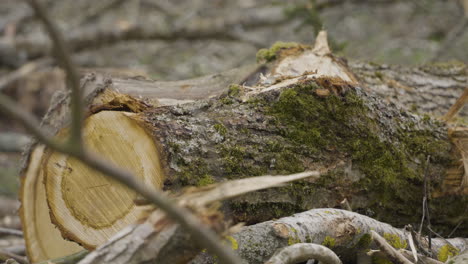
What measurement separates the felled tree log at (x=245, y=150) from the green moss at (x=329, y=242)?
0.29 meters

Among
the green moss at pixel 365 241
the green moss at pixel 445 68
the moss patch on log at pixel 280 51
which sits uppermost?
the moss patch on log at pixel 280 51

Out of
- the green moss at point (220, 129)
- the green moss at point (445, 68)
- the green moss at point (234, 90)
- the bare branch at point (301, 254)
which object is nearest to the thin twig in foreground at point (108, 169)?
the bare branch at point (301, 254)

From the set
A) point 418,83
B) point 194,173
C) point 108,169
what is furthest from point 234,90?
point 418,83

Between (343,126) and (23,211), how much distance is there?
1615 millimetres

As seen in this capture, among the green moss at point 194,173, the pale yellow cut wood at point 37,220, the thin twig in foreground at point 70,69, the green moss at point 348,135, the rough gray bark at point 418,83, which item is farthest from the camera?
the rough gray bark at point 418,83

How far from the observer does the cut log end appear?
6.76ft

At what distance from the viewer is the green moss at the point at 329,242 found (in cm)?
202

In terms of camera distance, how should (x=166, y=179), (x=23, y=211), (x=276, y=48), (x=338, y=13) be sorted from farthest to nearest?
(x=338, y=13), (x=276, y=48), (x=23, y=211), (x=166, y=179)

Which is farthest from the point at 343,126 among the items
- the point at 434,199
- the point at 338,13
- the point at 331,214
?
the point at 338,13

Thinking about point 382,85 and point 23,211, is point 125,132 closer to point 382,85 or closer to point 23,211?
Answer: point 23,211

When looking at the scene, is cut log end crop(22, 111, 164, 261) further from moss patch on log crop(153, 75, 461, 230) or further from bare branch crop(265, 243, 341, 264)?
bare branch crop(265, 243, 341, 264)

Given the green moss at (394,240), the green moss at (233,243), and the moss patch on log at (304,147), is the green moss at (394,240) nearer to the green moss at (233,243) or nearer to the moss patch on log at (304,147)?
the moss patch on log at (304,147)

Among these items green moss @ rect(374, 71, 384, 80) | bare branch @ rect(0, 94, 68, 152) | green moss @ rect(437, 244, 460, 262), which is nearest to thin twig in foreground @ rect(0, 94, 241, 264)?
bare branch @ rect(0, 94, 68, 152)

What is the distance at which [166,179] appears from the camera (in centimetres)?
203
